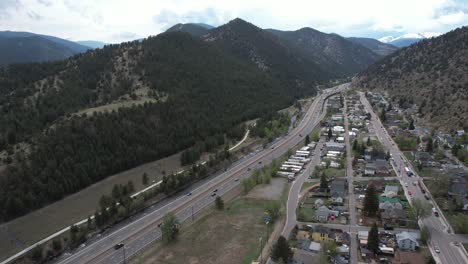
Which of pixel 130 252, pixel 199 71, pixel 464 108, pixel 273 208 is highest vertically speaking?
pixel 199 71

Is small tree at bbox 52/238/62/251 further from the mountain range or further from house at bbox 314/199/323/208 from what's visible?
house at bbox 314/199/323/208

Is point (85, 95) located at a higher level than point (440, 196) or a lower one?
higher

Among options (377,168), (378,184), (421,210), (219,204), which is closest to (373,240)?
(421,210)

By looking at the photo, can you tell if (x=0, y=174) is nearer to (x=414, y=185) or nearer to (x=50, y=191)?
(x=50, y=191)

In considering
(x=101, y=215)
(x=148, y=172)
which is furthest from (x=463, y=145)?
(x=101, y=215)

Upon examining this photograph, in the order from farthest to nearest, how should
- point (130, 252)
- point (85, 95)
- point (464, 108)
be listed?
point (85, 95) → point (464, 108) → point (130, 252)

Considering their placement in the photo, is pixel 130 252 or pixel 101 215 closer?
pixel 130 252
